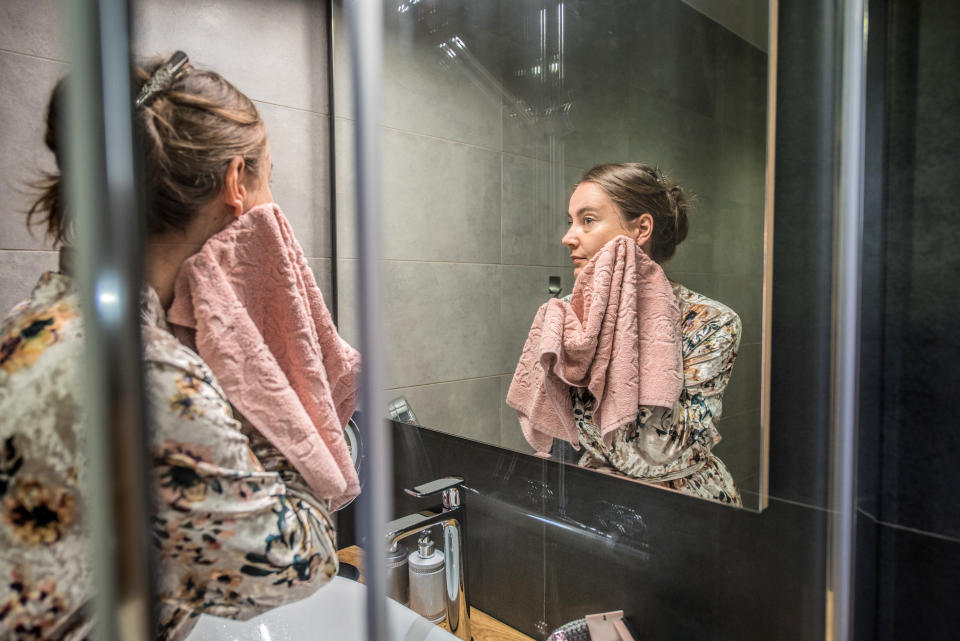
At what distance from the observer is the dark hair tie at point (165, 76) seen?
1.10ft

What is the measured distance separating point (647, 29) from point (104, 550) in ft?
2.80

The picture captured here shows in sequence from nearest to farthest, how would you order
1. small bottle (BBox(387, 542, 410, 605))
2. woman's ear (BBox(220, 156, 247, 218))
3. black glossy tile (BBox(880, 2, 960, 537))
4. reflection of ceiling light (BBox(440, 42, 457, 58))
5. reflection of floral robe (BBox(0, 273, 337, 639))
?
reflection of floral robe (BBox(0, 273, 337, 639)) → woman's ear (BBox(220, 156, 247, 218)) → black glossy tile (BBox(880, 2, 960, 537)) → small bottle (BBox(387, 542, 410, 605)) → reflection of ceiling light (BBox(440, 42, 457, 58))

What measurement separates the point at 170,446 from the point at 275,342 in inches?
5.4

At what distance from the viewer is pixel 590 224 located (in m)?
0.80

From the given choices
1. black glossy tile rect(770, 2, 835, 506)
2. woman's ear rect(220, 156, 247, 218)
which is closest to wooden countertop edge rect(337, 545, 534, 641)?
black glossy tile rect(770, 2, 835, 506)

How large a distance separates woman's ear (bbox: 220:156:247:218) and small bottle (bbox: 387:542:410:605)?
57cm

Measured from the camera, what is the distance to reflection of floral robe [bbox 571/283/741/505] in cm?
77

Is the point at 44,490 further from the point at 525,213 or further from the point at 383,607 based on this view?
the point at 525,213

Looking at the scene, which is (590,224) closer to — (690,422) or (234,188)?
(690,422)

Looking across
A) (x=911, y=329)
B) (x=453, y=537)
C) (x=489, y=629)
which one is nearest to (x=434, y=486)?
(x=453, y=537)

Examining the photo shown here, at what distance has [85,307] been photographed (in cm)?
29

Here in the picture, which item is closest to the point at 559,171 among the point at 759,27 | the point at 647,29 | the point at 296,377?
the point at 647,29

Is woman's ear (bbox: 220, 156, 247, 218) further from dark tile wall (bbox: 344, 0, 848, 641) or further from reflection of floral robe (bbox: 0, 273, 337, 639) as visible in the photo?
dark tile wall (bbox: 344, 0, 848, 641)

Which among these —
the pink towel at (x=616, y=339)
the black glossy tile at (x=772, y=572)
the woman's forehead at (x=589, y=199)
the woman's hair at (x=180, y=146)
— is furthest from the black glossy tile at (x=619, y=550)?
the woman's hair at (x=180, y=146)
